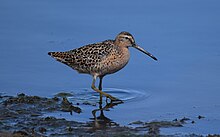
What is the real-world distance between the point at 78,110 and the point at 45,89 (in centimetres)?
A: 142

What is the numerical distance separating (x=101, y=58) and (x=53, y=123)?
90.9 inches

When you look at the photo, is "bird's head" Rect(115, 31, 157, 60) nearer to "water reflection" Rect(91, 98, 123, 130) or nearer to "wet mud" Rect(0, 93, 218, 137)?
"water reflection" Rect(91, 98, 123, 130)

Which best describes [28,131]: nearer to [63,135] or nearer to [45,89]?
[63,135]

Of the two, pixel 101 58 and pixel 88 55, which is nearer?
pixel 101 58

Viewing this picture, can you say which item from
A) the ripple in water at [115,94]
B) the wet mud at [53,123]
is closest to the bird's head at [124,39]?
the ripple in water at [115,94]

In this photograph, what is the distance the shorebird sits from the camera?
37.8ft

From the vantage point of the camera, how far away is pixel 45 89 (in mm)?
11711

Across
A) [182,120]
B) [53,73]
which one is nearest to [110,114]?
[182,120]

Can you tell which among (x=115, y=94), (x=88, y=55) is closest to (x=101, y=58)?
(x=88, y=55)

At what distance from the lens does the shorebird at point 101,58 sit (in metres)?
11.5

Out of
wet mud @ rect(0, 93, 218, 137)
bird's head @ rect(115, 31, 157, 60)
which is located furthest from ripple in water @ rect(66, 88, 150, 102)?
bird's head @ rect(115, 31, 157, 60)

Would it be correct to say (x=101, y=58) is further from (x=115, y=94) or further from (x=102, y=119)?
(x=102, y=119)

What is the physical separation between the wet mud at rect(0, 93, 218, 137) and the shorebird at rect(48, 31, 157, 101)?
83cm

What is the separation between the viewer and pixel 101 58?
454 inches
